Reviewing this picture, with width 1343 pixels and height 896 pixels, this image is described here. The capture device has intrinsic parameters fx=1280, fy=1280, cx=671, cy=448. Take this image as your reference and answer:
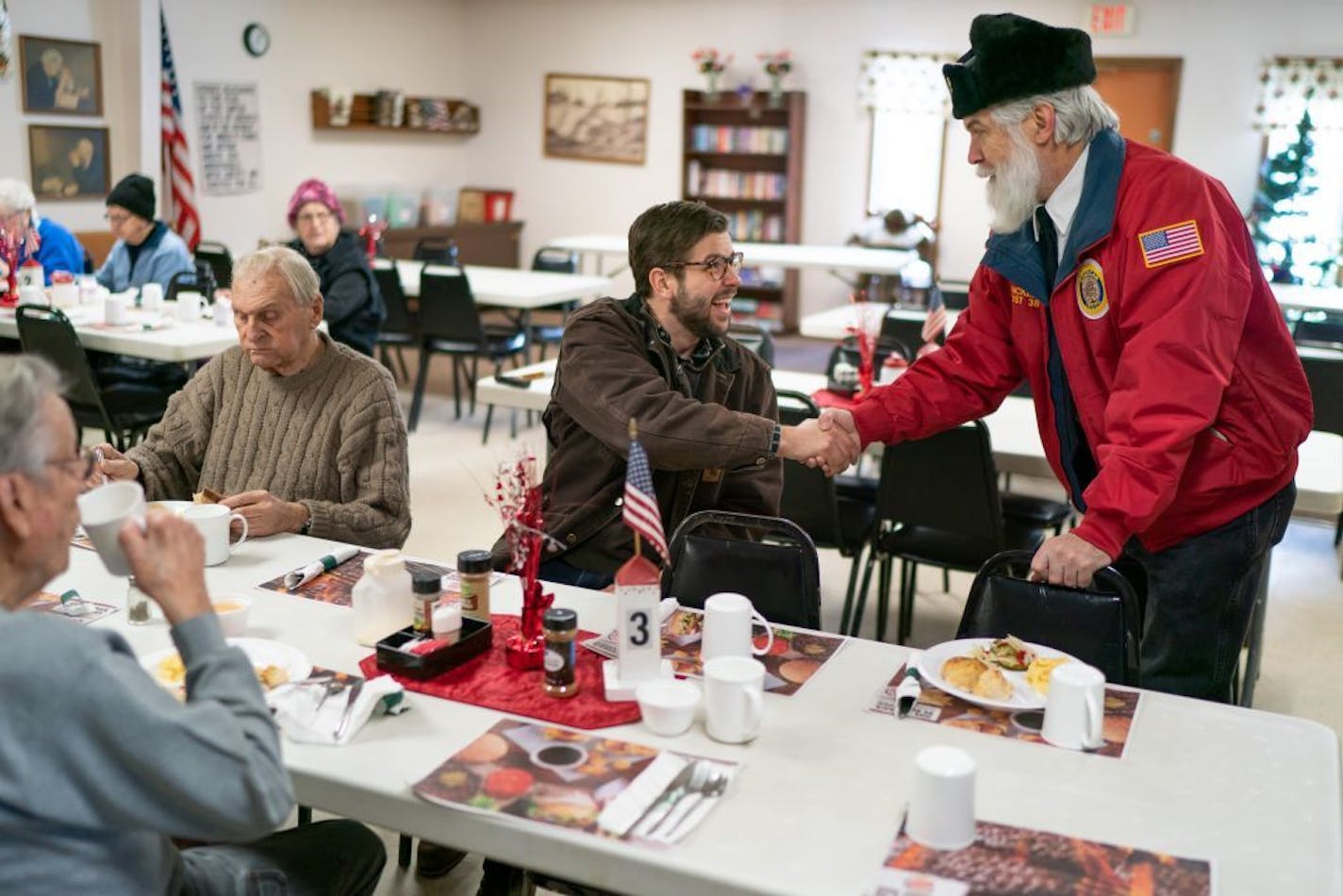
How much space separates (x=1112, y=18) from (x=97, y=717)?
1015 cm

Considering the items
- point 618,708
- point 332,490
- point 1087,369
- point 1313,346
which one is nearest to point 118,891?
point 618,708

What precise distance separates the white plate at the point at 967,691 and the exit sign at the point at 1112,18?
8.98m

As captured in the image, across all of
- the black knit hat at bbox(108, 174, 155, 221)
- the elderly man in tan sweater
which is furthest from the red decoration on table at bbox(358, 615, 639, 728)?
the black knit hat at bbox(108, 174, 155, 221)

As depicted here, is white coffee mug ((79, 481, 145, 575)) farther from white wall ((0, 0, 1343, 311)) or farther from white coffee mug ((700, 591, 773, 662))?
white wall ((0, 0, 1343, 311))

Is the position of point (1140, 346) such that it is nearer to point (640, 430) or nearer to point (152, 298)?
point (640, 430)

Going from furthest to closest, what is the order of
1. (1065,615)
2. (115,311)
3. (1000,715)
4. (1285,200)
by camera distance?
1. (1285,200)
2. (115,311)
3. (1065,615)
4. (1000,715)

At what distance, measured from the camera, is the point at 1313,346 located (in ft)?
17.9

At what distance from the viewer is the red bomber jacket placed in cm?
208

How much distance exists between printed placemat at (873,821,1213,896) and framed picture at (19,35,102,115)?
8.40m

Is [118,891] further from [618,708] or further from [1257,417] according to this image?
[1257,417]

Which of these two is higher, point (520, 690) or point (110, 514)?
point (110, 514)

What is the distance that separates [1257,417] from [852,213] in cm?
897

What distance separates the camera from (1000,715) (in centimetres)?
183

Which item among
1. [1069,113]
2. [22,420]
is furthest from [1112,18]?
[22,420]
